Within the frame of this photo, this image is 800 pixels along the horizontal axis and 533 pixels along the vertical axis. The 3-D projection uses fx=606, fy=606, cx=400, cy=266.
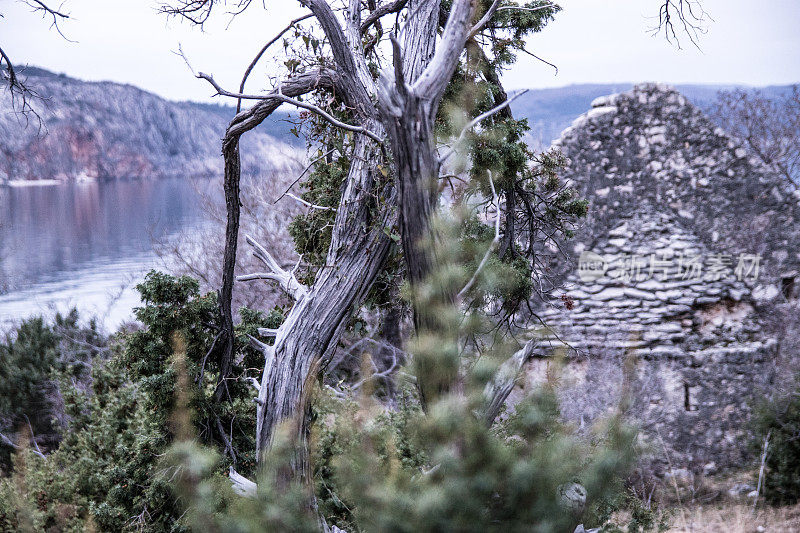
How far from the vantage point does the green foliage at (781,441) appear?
6402 mm

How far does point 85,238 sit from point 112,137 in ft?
13.9

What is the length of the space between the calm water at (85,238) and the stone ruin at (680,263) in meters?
8.14

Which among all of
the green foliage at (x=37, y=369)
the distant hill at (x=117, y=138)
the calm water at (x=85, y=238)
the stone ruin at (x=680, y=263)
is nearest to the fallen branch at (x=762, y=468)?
the stone ruin at (x=680, y=263)

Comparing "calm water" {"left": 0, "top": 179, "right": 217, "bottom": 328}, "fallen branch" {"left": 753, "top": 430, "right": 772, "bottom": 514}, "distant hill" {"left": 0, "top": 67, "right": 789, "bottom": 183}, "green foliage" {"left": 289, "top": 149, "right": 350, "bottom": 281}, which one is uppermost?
"distant hill" {"left": 0, "top": 67, "right": 789, "bottom": 183}

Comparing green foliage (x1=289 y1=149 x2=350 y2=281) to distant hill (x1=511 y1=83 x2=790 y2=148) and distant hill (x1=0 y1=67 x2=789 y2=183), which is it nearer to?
distant hill (x1=511 y1=83 x2=790 y2=148)

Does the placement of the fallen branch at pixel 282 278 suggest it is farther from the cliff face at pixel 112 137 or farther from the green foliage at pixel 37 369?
the cliff face at pixel 112 137

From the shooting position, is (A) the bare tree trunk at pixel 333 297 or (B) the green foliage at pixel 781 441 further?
(B) the green foliage at pixel 781 441

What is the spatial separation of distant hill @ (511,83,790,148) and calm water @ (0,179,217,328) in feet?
22.8

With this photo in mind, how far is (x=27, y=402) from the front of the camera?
29.2ft

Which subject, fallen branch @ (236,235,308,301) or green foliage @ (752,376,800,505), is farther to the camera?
green foliage @ (752,376,800,505)

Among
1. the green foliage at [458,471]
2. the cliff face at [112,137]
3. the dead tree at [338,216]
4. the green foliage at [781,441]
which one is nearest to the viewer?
the green foliage at [458,471]

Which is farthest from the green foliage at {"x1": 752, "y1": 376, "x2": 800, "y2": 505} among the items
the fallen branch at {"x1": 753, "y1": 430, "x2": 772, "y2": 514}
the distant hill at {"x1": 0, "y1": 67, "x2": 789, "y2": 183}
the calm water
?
the calm water

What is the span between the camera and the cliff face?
14.3 metres

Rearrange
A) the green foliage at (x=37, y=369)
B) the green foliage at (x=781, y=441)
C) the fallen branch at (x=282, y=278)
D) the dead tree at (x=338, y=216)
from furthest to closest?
the green foliage at (x=37, y=369) → the green foliage at (x=781, y=441) → the fallen branch at (x=282, y=278) → the dead tree at (x=338, y=216)
